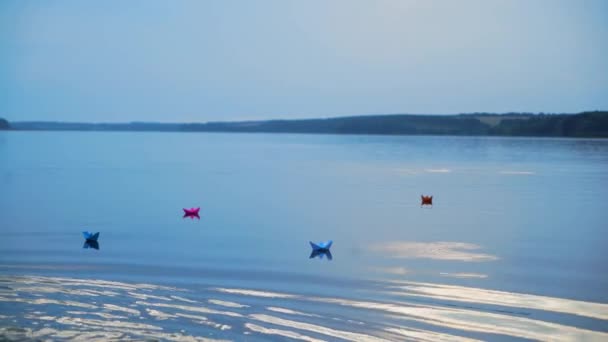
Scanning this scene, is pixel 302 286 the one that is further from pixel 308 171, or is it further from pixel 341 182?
pixel 308 171

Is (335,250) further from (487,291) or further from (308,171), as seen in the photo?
(308,171)

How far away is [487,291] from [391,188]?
19672mm

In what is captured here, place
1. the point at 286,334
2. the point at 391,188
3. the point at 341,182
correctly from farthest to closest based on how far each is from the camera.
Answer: the point at 341,182, the point at 391,188, the point at 286,334

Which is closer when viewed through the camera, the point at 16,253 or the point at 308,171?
the point at 16,253

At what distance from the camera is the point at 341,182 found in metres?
34.2

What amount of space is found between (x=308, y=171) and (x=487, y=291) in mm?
31187

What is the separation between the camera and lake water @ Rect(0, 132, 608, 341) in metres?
9.33

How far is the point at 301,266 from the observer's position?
1369cm

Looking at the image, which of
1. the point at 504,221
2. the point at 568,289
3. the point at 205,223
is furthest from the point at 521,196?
the point at 568,289

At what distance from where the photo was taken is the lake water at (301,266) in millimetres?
9328

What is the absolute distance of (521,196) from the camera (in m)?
27.8

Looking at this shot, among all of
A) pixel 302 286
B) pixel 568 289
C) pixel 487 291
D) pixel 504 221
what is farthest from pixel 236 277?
pixel 504 221

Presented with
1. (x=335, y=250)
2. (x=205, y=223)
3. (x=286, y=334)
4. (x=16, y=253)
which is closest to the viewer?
(x=286, y=334)

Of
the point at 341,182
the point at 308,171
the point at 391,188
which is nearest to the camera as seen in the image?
the point at 391,188
